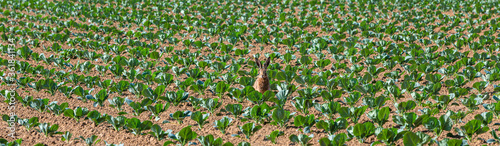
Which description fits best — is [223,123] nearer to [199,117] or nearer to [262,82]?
[199,117]

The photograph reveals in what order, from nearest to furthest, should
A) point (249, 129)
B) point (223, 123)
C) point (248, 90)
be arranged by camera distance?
point (249, 129) < point (223, 123) < point (248, 90)

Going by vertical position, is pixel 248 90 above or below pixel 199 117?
above

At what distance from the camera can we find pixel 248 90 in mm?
5672

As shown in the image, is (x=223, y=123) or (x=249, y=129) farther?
(x=223, y=123)

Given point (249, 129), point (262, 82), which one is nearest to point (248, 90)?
point (262, 82)

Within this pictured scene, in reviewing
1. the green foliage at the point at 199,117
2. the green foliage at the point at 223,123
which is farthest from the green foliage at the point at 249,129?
the green foliage at the point at 199,117

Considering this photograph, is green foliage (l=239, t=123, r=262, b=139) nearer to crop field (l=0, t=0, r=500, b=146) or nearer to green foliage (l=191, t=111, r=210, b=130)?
crop field (l=0, t=0, r=500, b=146)

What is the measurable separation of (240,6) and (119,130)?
10155 millimetres

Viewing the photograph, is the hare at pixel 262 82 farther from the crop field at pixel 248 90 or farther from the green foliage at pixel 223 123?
the green foliage at pixel 223 123

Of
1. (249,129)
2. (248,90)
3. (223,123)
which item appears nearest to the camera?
(249,129)

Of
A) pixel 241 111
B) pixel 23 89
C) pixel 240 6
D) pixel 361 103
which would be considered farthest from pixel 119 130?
pixel 240 6

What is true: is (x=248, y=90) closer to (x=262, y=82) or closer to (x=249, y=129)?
(x=262, y=82)

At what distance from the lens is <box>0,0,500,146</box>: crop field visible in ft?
15.1

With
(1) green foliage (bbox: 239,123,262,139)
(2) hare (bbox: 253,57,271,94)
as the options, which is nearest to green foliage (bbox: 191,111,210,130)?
(1) green foliage (bbox: 239,123,262,139)
